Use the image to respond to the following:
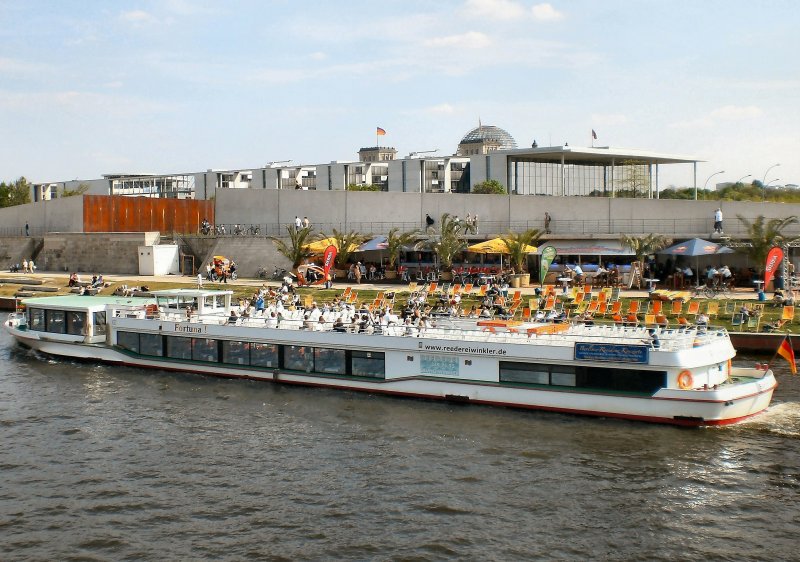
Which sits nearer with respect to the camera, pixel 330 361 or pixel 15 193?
pixel 330 361

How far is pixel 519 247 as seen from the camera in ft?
166

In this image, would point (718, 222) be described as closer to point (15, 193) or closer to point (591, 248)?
point (591, 248)

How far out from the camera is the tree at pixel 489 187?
233 ft

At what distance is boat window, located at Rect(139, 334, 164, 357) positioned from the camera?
112 ft

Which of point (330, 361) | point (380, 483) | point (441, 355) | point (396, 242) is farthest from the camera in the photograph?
point (396, 242)

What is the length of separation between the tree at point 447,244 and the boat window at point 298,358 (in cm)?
2240

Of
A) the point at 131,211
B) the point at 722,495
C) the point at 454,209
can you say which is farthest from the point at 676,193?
the point at 722,495

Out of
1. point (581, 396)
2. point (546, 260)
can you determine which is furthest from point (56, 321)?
point (546, 260)

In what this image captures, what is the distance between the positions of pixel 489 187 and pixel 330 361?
4543 centimetres

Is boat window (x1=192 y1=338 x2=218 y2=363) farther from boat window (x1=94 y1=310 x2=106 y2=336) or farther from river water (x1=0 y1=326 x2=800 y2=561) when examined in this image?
boat window (x1=94 y1=310 x2=106 y2=336)

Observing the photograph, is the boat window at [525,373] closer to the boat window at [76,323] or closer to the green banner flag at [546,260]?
the green banner flag at [546,260]

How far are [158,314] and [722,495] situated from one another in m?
22.8

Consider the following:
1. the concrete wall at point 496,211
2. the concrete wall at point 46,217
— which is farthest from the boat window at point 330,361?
the concrete wall at point 46,217

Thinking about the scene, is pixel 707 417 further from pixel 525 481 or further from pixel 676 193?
pixel 676 193
